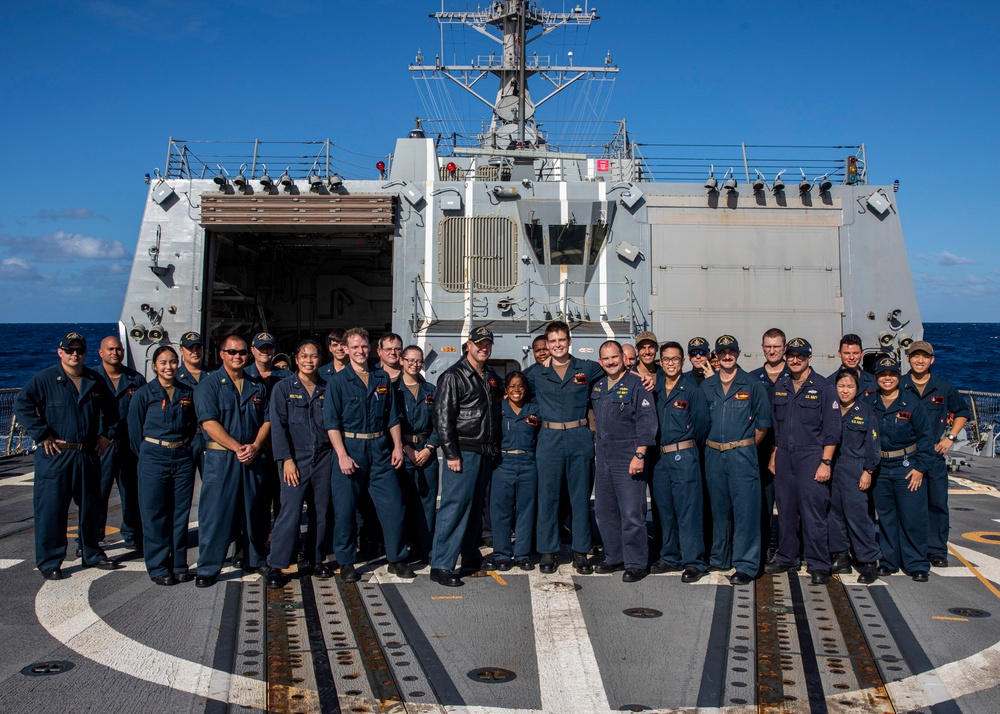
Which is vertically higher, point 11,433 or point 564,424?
point 564,424

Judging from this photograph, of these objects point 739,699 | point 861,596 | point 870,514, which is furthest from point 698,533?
point 739,699

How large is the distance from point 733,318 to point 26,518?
8733mm

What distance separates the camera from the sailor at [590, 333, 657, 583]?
609 cm

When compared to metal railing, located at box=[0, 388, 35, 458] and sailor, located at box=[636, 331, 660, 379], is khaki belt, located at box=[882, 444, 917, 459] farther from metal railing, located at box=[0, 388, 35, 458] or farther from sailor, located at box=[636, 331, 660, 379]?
metal railing, located at box=[0, 388, 35, 458]

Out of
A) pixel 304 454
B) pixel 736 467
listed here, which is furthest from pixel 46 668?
pixel 736 467

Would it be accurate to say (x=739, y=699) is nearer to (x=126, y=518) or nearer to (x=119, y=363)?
(x=126, y=518)

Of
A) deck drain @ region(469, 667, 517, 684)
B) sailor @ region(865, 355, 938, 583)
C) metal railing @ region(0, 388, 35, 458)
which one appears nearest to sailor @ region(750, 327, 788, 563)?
sailor @ region(865, 355, 938, 583)

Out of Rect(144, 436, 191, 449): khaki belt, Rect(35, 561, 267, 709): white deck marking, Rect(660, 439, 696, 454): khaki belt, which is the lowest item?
Rect(35, 561, 267, 709): white deck marking

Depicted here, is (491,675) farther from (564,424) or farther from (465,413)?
(564,424)

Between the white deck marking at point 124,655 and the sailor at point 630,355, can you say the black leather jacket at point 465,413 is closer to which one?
the sailor at point 630,355

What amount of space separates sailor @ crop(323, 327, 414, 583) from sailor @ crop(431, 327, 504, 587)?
0.33m

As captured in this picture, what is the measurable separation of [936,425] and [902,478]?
0.66 meters

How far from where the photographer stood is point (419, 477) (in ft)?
21.5

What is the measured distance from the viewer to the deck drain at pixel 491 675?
421 cm
